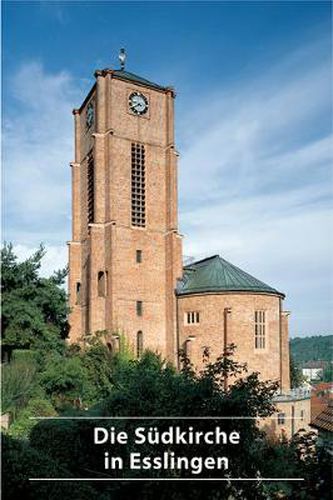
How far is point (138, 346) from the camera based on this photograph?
3350 centimetres

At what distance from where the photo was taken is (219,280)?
106ft

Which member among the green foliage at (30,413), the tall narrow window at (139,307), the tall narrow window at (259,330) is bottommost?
the green foliage at (30,413)

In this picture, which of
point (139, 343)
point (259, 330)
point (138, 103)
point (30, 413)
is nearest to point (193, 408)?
point (30, 413)

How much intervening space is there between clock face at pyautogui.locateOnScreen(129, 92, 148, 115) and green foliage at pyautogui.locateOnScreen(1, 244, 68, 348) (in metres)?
12.7

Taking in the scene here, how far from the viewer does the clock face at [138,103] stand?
118ft

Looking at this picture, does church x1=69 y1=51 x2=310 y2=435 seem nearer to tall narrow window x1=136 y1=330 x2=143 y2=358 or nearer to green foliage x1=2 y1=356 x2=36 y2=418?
tall narrow window x1=136 y1=330 x2=143 y2=358

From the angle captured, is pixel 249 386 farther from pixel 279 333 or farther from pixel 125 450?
pixel 279 333

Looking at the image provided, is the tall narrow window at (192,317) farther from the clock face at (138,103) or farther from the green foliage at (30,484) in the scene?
the green foliage at (30,484)

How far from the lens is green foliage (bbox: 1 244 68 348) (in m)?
27.0

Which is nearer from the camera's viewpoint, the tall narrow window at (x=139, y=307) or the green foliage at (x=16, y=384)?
the green foliage at (x=16, y=384)

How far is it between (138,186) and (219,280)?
877 centimetres

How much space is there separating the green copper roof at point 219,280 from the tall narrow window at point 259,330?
154 centimetres

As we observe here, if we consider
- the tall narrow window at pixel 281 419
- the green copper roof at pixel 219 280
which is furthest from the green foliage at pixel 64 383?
the tall narrow window at pixel 281 419

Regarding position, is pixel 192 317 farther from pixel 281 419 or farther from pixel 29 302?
pixel 29 302
